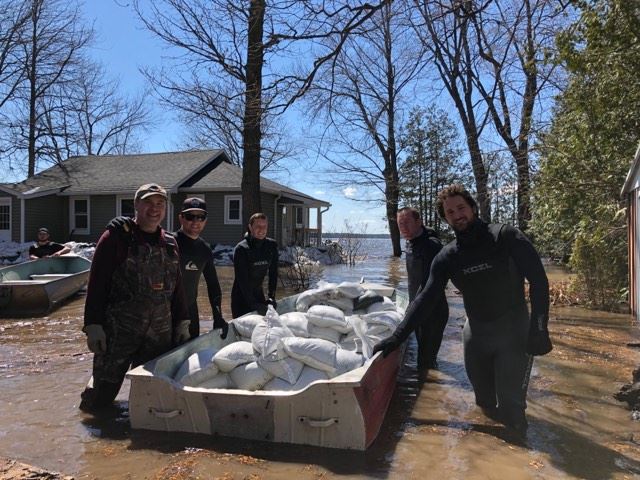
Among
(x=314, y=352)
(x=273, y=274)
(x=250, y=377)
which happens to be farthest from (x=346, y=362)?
(x=273, y=274)

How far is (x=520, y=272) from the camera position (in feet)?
12.3

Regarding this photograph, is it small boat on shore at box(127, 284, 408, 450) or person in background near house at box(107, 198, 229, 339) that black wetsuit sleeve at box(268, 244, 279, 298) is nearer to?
person in background near house at box(107, 198, 229, 339)

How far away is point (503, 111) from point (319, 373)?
18799mm

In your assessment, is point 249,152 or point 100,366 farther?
point 249,152

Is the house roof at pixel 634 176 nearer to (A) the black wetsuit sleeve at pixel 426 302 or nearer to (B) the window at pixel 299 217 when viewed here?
(A) the black wetsuit sleeve at pixel 426 302

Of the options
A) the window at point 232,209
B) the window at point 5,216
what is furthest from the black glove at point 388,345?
the window at point 5,216

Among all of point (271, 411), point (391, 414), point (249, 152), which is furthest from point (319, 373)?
point (249, 152)

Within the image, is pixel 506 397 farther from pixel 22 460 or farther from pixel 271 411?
pixel 22 460

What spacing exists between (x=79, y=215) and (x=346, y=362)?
2288 cm

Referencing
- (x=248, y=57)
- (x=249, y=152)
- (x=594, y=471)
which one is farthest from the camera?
(x=249, y=152)

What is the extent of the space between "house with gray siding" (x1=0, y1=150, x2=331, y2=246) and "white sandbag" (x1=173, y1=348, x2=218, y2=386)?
61.0 feet

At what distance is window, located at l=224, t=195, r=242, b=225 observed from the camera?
2286 centimetres

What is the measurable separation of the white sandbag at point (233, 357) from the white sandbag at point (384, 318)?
1.51 m

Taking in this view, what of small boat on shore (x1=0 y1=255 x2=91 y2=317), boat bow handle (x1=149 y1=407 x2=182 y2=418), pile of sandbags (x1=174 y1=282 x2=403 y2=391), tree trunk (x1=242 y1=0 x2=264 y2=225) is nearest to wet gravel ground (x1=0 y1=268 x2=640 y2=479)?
boat bow handle (x1=149 y1=407 x2=182 y2=418)
